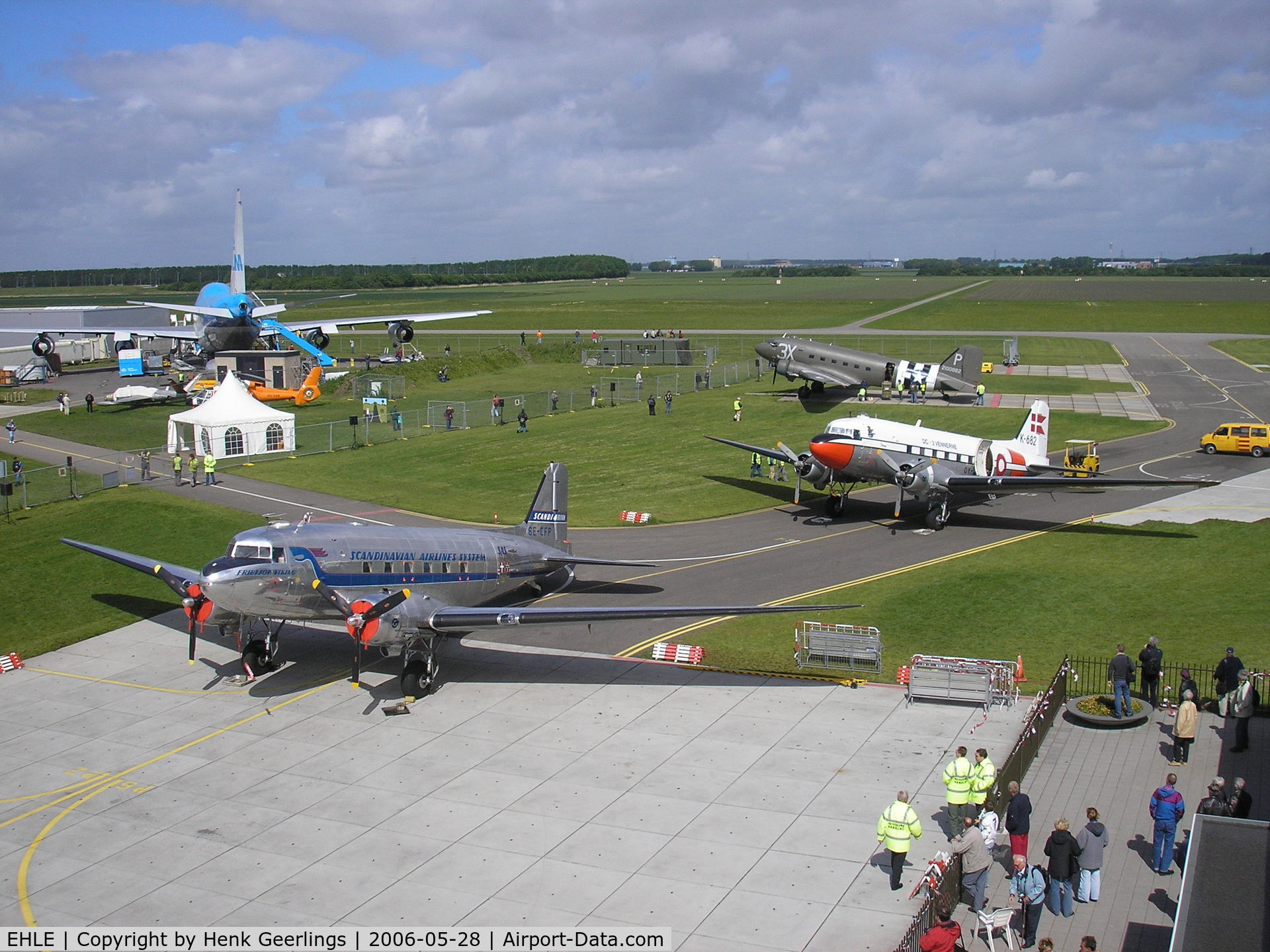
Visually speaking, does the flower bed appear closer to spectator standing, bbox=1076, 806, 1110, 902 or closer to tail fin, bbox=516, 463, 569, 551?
spectator standing, bbox=1076, 806, 1110, 902

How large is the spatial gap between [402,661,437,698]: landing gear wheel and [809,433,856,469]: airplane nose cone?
21897mm

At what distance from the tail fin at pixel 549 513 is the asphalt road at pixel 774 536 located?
2.87 m

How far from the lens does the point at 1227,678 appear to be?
79.4 feet

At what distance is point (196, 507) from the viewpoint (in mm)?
47500

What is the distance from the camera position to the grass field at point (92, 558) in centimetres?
3431

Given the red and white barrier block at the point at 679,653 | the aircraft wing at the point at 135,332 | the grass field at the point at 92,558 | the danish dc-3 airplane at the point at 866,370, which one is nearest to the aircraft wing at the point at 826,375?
the danish dc-3 airplane at the point at 866,370

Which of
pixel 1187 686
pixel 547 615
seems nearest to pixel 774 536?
pixel 547 615

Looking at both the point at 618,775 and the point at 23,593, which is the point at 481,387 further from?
the point at 618,775

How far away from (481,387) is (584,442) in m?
28.7

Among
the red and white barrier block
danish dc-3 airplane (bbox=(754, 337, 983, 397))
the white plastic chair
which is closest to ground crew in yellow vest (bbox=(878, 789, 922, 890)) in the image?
the white plastic chair

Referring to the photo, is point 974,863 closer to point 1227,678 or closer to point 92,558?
point 1227,678

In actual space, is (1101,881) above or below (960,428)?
below

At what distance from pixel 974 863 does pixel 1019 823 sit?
4.61 feet

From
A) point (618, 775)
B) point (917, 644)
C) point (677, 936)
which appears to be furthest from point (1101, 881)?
point (917, 644)
